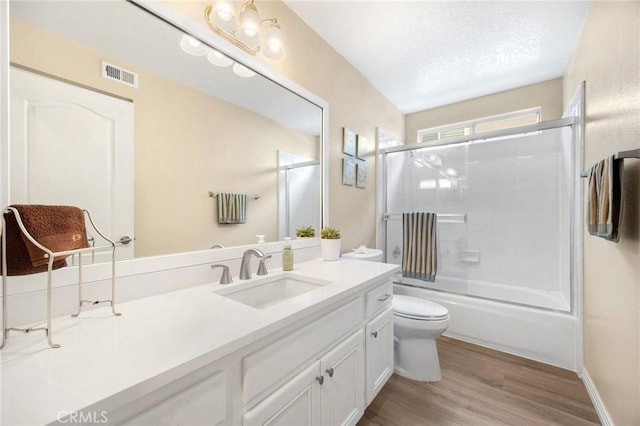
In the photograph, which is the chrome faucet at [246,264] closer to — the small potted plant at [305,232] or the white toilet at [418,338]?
the small potted plant at [305,232]

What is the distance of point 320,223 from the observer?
2.03m

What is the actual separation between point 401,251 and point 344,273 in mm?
1622

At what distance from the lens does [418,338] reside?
1810 mm

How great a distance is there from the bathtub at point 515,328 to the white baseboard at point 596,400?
0.16 meters

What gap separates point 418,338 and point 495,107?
2878 millimetres

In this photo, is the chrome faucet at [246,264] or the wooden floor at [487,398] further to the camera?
the wooden floor at [487,398]

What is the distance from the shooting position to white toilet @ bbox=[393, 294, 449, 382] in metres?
1.74

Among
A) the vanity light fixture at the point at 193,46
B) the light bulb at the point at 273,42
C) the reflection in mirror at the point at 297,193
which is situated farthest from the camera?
the reflection in mirror at the point at 297,193

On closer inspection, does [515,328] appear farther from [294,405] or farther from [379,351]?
[294,405]

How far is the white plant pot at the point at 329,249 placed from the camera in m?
1.83

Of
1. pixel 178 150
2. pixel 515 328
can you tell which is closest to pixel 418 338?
pixel 515 328

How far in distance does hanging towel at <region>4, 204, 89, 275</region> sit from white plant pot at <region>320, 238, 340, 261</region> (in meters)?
1.33

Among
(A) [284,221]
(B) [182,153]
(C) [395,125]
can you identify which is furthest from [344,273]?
(C) [395,125]

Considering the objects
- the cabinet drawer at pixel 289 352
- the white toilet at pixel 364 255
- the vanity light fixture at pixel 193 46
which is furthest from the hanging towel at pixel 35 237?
the white toilet at pixel 364 255
